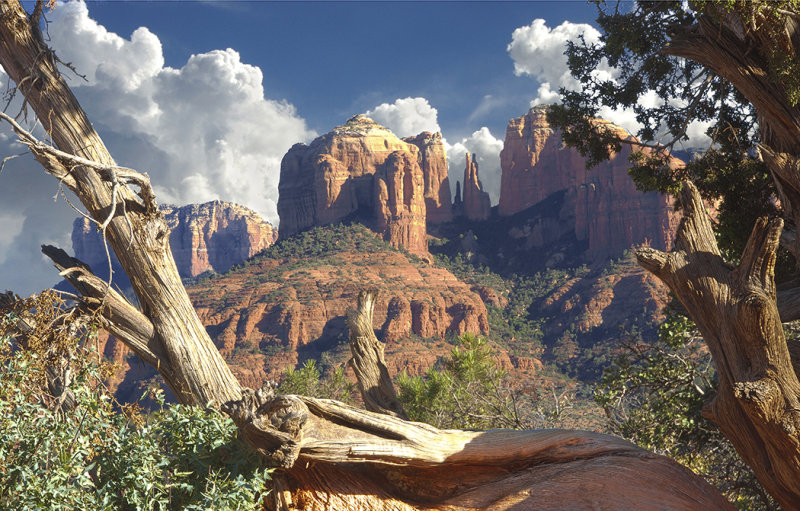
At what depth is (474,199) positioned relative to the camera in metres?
140

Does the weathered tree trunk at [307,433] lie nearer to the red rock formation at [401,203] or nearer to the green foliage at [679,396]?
the green foliage at [679,396]

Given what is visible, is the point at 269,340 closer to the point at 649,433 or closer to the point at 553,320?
the point at 553,320

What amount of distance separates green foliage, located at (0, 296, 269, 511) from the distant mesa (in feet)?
366

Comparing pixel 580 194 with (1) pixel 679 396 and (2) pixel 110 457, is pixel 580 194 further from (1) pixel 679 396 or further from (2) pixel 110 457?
(2) pixel 110 457

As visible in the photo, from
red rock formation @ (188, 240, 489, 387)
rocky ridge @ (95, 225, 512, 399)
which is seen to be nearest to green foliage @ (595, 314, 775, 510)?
rocky ridge @ (95, 225, 512, 399)

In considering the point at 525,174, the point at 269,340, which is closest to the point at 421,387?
the point at 269,340

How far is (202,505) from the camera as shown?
12.5ft

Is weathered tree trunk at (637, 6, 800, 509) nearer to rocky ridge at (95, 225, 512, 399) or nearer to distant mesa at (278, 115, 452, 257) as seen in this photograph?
rocky ridge at (95, 225, 512, 399)

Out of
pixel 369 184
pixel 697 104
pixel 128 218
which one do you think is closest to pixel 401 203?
pixel 369 184

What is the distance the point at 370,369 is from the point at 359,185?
406 feet

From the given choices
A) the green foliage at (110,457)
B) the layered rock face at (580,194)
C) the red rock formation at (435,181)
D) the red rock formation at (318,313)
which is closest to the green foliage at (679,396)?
the green foliage at (110,457)

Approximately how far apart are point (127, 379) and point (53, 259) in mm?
83192

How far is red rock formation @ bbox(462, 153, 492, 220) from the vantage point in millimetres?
138625

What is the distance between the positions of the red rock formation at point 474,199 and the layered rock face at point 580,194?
4.16 metres
